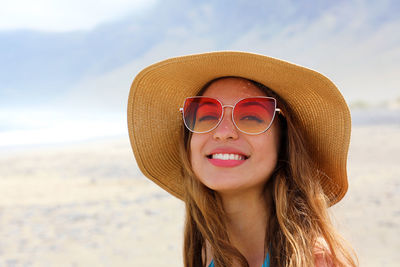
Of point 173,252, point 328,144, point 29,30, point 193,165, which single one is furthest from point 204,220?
point 29,30

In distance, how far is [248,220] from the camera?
78.7 inches

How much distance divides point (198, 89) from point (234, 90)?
11.3 inches

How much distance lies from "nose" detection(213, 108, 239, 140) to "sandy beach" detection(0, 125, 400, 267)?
3.04ft

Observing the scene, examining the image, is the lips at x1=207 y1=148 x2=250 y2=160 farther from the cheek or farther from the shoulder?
the shoulder

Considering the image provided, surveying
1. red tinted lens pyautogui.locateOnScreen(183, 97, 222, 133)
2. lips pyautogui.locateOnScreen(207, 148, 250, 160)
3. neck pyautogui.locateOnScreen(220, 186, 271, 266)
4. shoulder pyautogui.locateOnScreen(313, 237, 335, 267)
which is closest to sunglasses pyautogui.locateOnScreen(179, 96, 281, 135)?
red tinted lens pyautogui.locateOnScreen(183, 97, 222, 133)

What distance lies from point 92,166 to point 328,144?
34.0 feet

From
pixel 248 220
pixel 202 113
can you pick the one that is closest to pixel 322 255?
pixel 248 220

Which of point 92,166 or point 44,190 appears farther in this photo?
point 92,166

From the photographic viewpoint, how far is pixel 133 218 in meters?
6.19

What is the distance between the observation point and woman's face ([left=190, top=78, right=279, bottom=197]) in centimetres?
181

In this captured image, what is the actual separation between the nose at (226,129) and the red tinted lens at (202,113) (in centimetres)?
3

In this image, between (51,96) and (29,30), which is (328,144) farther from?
(29,30)

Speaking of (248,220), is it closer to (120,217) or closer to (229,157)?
(229,157)

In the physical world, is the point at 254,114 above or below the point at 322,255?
above
